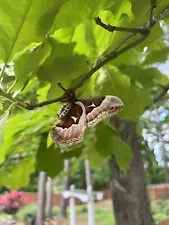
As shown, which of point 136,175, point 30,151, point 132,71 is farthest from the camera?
point 136,175

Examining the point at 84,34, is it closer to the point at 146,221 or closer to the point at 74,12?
the point at 74,12

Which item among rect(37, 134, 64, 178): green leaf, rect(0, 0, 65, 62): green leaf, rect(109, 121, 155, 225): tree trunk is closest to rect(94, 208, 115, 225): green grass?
rect(109, 121, 155, 225): tree trunk

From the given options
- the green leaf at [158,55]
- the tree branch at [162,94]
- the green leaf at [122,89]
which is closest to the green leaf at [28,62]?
the green leaf at [122,89]

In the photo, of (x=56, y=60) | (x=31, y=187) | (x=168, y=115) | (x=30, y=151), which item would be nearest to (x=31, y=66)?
(x=56, y=60)

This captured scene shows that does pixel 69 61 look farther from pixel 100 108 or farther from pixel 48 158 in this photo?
pixel 48 158

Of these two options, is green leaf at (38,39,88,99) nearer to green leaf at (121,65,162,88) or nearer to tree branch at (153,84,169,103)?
green leaf at (121,65,162,88)

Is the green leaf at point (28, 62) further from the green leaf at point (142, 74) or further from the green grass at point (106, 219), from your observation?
the green grass at point (106, 219)
